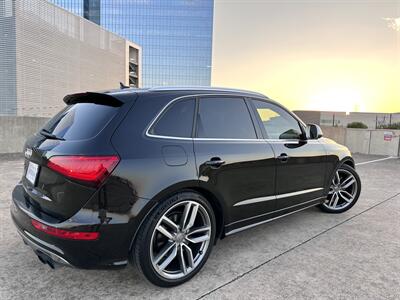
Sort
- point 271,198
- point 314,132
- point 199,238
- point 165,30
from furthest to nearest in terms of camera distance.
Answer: point 165,30
point 314,132
point 271,198
point 199,238

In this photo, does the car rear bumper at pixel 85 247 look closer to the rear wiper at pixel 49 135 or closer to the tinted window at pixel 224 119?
the rear wiper at pixel 49 135

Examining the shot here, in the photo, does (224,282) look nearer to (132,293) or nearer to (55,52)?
(132,293)

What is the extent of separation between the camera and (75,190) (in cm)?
214

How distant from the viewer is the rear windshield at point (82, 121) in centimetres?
229

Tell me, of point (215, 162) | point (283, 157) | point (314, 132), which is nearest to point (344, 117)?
point (314, 132)

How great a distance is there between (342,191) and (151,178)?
3489mm

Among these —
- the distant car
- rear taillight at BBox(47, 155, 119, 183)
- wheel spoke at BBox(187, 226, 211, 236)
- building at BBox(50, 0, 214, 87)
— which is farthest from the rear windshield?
building at BBox(50, 0, 214, 87)

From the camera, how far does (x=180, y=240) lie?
8.64 feet

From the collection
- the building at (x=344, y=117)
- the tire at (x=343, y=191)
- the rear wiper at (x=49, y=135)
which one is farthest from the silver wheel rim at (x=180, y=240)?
the building at (x=344, y=117)

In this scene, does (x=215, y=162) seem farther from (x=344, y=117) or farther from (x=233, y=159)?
(x=344, y=117)

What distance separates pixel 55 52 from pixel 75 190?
1909 inches

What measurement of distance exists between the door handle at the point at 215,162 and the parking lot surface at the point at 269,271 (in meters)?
0.98

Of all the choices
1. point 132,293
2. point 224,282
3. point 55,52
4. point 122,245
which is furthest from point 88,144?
point 55,52

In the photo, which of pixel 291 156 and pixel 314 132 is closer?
pixel 291 156
